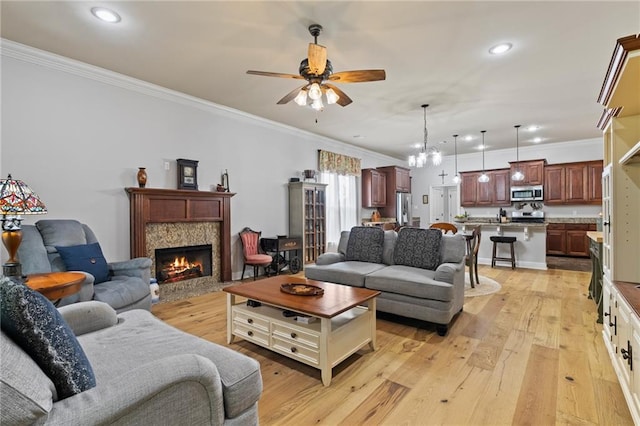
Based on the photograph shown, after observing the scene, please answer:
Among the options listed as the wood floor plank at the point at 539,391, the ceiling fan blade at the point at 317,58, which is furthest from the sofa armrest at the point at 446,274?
the ceiling fan blade at the point at 317,58

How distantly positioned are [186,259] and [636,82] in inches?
195

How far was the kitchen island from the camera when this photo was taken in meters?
6.12

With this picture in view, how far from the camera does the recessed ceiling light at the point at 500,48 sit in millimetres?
3047

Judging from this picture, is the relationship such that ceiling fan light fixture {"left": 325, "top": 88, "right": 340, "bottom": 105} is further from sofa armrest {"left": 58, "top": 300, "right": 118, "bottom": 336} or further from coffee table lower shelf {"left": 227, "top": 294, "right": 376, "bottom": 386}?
sofa armrest {"left": 58, "top": 300, "right": 118, "bottom": 336}

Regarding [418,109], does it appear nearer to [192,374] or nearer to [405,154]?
[405,154]

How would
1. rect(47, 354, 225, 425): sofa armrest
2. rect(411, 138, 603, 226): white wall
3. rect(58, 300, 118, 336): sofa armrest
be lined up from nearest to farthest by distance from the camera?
rect(47, 354, 225, 425): sofa armrest, rect(58, 300, 118, 336): sofa armrest, rect(411, 138, 603, 226): white wall

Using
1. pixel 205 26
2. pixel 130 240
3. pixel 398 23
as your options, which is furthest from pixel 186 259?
pixel 398 23

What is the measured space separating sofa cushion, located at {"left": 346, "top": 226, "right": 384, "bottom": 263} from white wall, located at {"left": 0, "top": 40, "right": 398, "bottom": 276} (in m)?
2.04

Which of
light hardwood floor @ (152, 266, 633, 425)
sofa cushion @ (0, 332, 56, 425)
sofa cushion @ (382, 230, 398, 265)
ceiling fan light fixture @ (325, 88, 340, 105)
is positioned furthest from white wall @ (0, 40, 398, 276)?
sofa cushion @ (0, 332, 56, 425)

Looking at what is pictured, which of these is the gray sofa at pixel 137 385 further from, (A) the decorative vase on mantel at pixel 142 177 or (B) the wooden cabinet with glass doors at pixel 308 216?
(B) the wooden cabinet with glass doors at pixel 308 216

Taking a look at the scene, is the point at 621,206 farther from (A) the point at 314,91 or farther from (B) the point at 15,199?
(B) the point at 15,199

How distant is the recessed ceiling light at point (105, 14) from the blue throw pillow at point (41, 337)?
2.43 m

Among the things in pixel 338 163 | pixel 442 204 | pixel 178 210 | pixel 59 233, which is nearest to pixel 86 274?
pixel 59 233

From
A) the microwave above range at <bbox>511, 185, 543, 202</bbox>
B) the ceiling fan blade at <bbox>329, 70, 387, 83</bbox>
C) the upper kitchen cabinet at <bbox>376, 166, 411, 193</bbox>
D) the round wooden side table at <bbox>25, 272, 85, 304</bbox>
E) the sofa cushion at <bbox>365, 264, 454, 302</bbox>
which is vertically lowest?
the sofa cushion at <bbox>365, 264, 454, 302</bbox>
